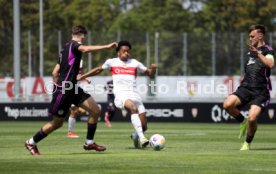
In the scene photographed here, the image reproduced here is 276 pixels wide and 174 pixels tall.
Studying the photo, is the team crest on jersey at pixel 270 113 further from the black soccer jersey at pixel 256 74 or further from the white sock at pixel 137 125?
the white sock at pixel 137 125

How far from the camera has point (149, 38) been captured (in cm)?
5309

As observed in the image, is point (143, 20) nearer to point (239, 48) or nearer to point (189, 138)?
point (239, 48)

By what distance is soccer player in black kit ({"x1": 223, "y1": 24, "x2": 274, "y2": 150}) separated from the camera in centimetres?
A: 1902

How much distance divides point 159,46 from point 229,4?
75.9 feet

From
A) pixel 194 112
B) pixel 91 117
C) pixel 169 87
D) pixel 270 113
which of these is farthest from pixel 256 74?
pixel 169 87

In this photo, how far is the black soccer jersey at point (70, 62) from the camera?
58.1 ft

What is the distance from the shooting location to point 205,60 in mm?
52031

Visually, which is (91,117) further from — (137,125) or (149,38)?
(149,38)

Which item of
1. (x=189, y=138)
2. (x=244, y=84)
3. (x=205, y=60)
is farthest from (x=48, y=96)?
(x=244, y=84)

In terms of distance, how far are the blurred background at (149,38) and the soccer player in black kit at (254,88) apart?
23.6 m

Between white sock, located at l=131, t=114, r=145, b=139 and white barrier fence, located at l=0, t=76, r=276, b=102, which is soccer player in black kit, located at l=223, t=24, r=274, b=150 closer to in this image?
white sock, located at l=131, t=114, r=145, b=139

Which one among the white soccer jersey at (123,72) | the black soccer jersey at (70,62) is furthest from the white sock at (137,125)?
the black soccer jersey at (70,62)

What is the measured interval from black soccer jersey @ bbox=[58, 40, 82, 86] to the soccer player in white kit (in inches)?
71.1

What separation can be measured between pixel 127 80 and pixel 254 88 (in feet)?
9.54
